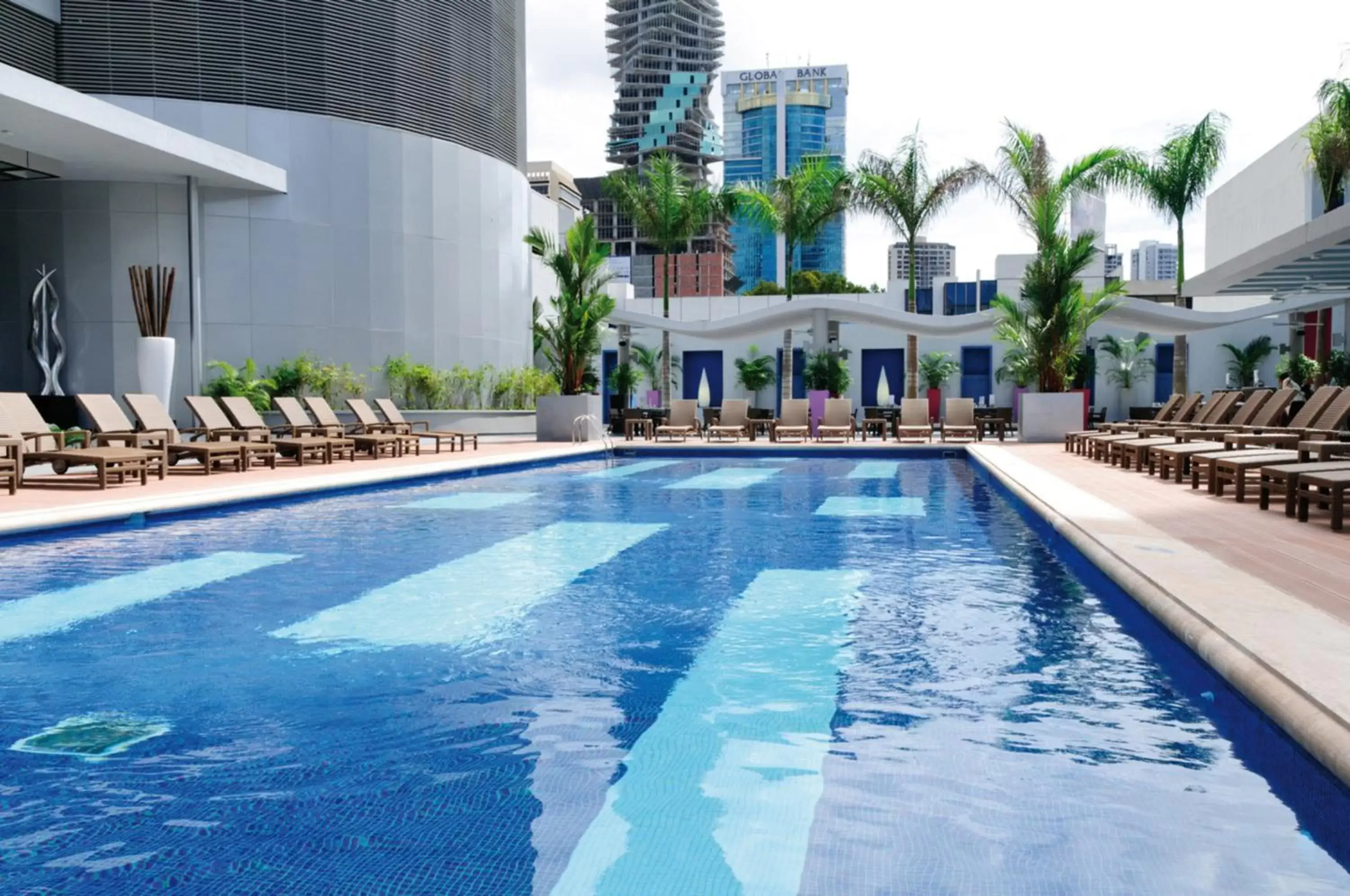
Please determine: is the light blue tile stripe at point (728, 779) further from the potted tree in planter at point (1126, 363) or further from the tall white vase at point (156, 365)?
the potted tree in planter at point (1126, 363)

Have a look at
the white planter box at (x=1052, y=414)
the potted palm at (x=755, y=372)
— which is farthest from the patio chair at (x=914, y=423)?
the potted palm at (x=755, y=372)

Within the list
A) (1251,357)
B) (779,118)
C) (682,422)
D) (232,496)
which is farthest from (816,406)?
(779,118)

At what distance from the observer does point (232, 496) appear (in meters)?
9.29

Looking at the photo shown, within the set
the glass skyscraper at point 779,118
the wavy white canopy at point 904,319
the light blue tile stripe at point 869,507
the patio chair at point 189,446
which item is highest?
the glass skyscraper at point 779,118

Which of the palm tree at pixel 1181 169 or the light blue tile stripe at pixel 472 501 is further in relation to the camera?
the palm tree at pixel 1181 169

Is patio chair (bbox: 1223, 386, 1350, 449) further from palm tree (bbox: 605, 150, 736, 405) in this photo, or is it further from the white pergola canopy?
palm tree (bbox: 605, 150, 736, 405)

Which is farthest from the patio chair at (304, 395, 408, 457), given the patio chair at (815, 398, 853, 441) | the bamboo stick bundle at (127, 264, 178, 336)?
the patio chair at (815, 398, 853, 441)

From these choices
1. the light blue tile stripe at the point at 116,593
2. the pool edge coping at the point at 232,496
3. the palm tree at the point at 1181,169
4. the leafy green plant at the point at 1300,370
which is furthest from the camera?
the palm tree at the point at 1181,169

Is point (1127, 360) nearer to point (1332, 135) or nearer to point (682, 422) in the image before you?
point (1332, 135)

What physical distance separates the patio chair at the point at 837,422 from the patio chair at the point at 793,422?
0.24 meters

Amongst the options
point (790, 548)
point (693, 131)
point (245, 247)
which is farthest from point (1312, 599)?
point (693, 131)

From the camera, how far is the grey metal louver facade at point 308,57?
18703 millimetres

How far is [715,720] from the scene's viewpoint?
3.57 meters

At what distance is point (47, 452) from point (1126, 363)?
25877 millimetres
